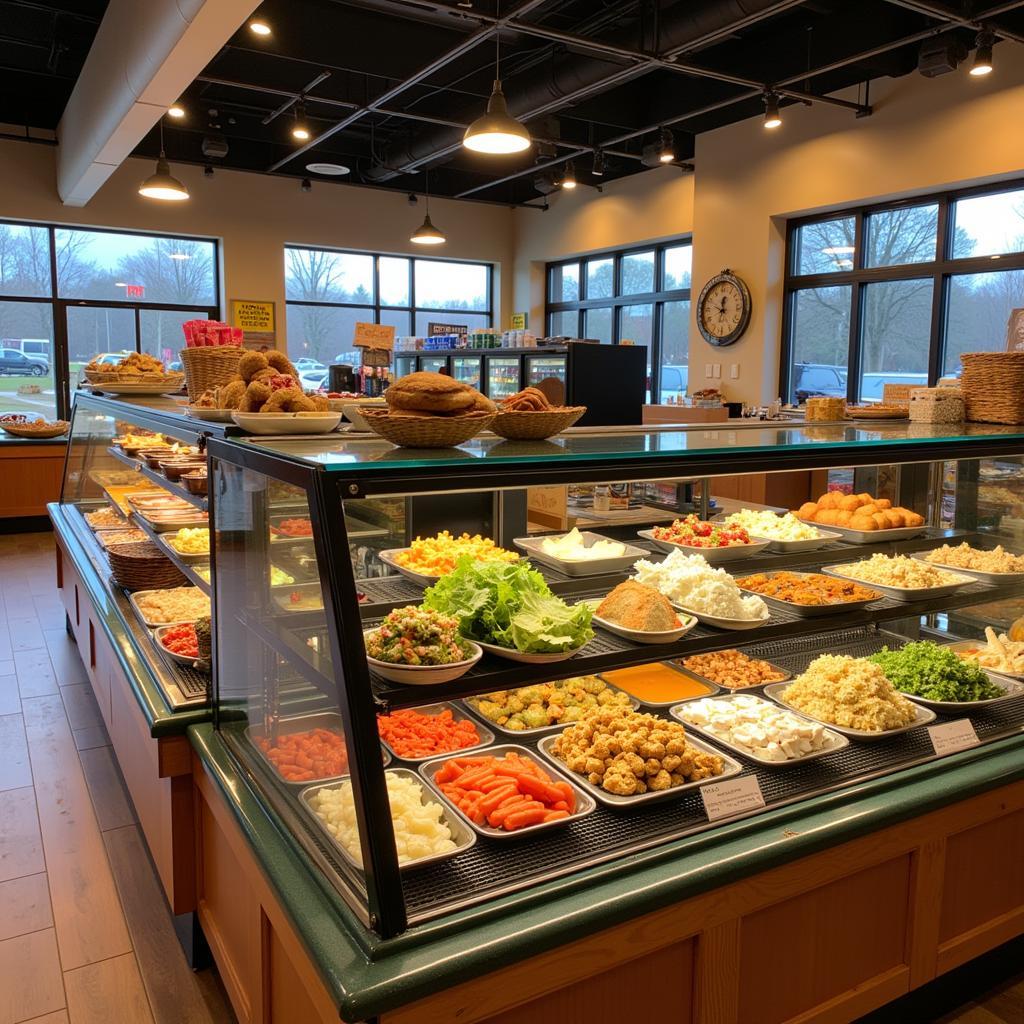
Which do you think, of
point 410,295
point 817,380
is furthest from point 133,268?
point 817,380

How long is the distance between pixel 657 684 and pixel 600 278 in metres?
10.2

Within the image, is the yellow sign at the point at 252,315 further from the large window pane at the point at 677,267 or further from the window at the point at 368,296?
the large window pane at the point at 677,267

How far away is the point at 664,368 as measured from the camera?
11.2 metres

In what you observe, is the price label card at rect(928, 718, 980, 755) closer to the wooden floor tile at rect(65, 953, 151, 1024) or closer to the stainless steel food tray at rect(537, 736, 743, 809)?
the stainless steel food tray at rect(537, 736, 743, 809)

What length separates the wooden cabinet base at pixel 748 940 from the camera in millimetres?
1559

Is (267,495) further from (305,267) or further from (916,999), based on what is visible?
(305,267)

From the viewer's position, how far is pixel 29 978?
2428mm

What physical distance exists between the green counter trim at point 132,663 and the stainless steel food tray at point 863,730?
5.29ft

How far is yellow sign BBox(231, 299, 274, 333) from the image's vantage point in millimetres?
11070

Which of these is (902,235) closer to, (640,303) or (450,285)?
(640,303)

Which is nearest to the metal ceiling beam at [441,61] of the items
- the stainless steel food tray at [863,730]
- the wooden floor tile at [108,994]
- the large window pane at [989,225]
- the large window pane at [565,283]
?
the large window pane at [989,225]

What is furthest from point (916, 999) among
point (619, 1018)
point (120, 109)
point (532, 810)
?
point (120, 109)

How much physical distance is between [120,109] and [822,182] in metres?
6.06

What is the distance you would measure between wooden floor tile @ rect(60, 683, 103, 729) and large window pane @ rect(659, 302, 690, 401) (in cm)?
789
